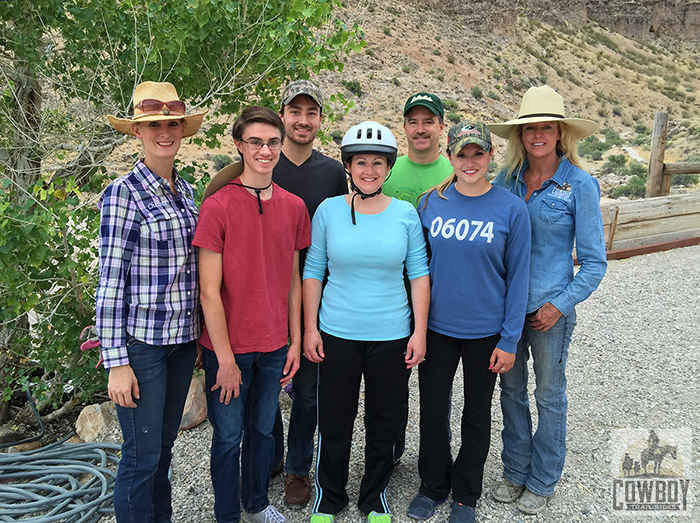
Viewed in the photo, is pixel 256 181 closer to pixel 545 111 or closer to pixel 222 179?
pixel 222 179

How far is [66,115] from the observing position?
369cm

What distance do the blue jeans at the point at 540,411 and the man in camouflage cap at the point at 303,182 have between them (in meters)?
1.16

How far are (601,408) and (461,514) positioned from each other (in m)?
2.11

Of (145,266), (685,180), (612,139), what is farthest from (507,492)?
(612,139)

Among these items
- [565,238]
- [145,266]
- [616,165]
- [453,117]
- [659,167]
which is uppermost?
[453,117]

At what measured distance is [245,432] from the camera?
2.59m

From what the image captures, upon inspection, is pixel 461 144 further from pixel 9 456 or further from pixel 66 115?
pixel 9 456

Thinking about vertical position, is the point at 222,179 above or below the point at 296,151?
below

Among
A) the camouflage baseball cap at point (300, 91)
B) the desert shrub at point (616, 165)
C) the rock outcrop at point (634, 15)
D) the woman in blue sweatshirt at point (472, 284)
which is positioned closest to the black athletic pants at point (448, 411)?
the woman in blue sweatshirt at point (472, 284)

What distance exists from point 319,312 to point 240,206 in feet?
2.38

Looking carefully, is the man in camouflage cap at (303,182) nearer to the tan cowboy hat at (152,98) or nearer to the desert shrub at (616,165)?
the tan cowboy hat at (152,98)

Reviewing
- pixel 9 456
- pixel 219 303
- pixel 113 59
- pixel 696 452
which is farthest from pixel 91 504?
pixel 696 452

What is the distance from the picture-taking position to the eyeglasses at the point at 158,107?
2.15 m

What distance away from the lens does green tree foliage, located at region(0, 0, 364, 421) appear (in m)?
2.97
